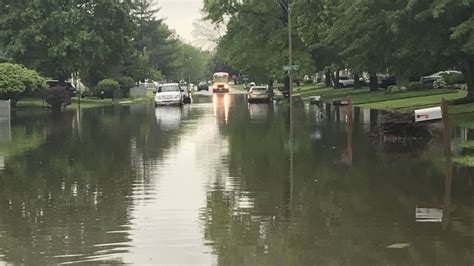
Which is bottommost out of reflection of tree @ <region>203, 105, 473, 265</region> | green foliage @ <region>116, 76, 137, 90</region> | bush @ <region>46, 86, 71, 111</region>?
reflection of tree @ <region>203, 105, 473, 265</region>

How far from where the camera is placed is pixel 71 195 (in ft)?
38.3

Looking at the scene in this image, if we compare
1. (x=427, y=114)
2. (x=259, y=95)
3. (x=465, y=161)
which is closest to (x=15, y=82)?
(x=259, y=95)

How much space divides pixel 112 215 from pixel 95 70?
56485 millimetres

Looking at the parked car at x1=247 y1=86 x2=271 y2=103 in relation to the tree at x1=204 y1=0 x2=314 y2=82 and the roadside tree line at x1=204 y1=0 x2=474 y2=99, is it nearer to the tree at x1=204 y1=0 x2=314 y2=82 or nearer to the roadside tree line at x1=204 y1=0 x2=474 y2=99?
the roadside tree line at x1=204 y1=0 x2=474 y2=99

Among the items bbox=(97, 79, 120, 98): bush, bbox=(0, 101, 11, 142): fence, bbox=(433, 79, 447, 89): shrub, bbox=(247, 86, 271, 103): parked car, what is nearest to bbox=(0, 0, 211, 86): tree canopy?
bbox=(97, 79, 120, 98): bush

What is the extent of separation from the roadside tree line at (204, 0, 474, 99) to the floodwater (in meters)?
4.59

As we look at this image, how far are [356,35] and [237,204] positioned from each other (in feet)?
63.0

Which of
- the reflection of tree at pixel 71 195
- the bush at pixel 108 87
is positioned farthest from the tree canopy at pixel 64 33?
the reflection of tree at pixel 71 195

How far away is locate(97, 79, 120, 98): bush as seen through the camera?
210 feet

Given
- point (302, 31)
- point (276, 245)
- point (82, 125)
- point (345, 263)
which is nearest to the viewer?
point (345, 263)

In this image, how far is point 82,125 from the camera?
96.8ft

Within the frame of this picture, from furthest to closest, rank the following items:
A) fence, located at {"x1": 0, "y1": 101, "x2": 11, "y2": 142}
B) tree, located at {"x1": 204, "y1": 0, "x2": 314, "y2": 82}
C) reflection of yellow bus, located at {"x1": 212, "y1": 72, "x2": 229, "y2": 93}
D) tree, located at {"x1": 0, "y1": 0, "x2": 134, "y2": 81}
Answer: reflection of yellow bus, located at {"x1": 212, "y1": 72, "x2": 229, "y2": 93} < tree, located at {"x1": 0, "y1": 0, "x2": 134, "y2": 81} < tree, located at {"x1": 204, "y1": 0, "x2": 314, "y2": 82} < fence, located at {"x1": 0, "y1": 101, "x2": 11, "y2": 142}

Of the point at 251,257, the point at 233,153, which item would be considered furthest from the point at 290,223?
the point at 233,153

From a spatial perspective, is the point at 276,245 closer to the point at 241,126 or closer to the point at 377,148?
the point at 377,148
